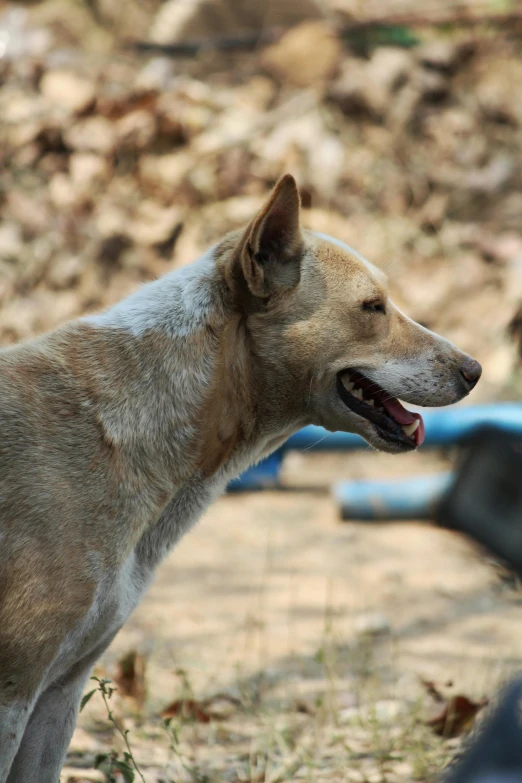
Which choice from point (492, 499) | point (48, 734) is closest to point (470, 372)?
point (48, 734)

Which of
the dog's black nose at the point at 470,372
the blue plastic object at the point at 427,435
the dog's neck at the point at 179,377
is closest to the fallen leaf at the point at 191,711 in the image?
the dog's neck at the point at 179,377

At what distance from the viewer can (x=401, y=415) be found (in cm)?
306

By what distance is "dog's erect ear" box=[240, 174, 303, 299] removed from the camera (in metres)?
2.76

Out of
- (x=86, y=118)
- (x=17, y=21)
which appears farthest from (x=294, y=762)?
(x=17, y=21)

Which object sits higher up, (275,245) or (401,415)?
(275,245)

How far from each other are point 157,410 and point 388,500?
13.0 ft

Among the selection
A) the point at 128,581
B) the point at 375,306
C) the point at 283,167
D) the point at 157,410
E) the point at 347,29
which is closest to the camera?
the point at 128,581

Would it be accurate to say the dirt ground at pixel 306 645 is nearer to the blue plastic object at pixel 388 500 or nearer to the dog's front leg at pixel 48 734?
the blue plastic object at pixel 388 500

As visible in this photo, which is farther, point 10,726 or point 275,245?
point 275,245

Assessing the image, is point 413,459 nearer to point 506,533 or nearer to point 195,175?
point 195,175

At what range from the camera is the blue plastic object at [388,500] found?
6.38 meters

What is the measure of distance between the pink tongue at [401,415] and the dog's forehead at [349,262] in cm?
39

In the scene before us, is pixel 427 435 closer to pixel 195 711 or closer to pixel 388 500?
pixel 388 500

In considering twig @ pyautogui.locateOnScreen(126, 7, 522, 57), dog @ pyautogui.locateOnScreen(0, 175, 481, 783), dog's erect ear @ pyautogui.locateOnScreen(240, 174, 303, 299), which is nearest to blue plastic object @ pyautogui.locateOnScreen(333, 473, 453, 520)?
dog @ pyautogui.locateOnScreen(0, 175, 481, 783)
